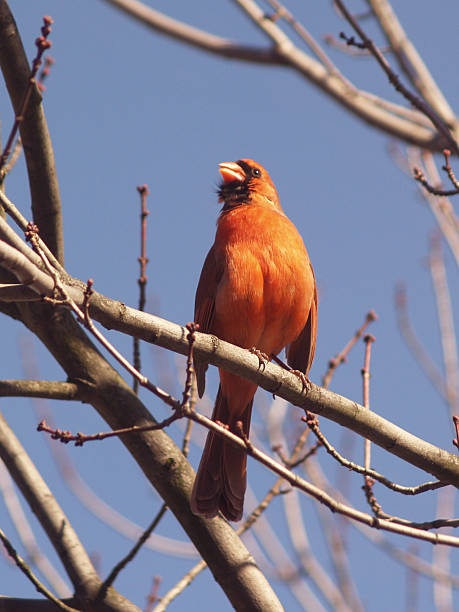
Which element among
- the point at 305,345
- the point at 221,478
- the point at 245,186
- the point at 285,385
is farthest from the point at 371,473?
the point at 245,186

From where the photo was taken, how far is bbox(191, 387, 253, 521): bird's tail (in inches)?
160

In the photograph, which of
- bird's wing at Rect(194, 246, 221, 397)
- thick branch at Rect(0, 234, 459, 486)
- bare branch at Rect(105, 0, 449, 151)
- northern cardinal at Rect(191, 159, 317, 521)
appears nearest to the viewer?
thick branch at Rect(0, 234, 459, 486)

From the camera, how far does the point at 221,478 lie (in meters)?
4.48

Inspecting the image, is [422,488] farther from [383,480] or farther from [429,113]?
[429,113]

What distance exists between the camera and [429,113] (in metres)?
3.14

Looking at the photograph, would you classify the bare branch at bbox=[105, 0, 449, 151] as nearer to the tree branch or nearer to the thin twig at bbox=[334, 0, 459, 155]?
the thin twig at bbox=[334, 0, 459, 155]

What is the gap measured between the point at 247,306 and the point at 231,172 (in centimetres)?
166

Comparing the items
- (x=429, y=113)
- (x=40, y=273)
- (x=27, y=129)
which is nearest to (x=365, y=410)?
(x=429, y=113)

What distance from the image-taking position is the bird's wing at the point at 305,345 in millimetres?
5363

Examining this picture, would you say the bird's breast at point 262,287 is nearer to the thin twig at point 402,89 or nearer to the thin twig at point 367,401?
the thin twig at point 367,401

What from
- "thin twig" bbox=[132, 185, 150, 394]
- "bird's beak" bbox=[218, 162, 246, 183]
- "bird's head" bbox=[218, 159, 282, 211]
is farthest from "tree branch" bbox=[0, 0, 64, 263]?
"bird's beak" bbox=[218, 162, 246, 183]

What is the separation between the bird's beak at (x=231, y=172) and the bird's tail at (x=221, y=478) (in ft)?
5.76

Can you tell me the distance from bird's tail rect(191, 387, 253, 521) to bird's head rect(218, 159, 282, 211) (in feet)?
4.92

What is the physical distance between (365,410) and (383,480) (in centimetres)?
31
